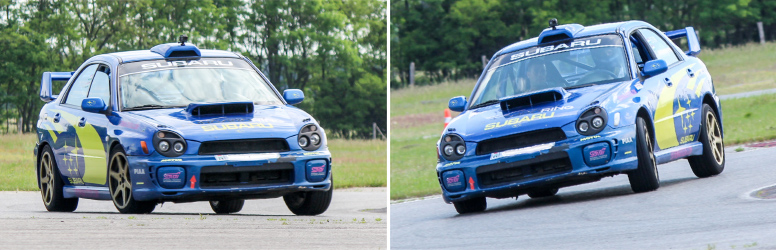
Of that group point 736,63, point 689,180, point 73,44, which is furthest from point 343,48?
A: point 689,180

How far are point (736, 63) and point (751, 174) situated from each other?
89.1ft

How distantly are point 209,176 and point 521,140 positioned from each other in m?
2.40

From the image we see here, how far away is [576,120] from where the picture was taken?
8.73 metres

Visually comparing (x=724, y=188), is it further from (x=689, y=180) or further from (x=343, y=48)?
(x=343, y=48)

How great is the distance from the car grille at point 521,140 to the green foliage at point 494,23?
1680 inches

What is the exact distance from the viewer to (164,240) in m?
6.93

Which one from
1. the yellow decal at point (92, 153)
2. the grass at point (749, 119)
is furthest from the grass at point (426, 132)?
the yellow decal at point (92, 153)

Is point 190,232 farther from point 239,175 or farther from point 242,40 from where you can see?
point 242,40

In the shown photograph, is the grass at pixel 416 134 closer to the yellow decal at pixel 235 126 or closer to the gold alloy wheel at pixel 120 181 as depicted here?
the yellow decal at pixel 235 126

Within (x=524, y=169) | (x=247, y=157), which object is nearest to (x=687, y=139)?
(x=524, y=169)

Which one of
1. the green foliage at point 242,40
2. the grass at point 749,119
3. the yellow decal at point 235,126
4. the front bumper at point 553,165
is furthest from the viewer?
the green foliage at point 242,40

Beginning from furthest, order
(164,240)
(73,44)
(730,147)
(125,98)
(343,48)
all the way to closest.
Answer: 1. (343,48)
2. (73,44)
3. (730,147)
4. (125,98)
5. (164,240)

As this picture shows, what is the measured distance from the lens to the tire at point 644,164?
873 centimetres

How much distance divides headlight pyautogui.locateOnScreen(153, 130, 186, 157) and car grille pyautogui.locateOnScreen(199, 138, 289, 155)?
0.50ft
